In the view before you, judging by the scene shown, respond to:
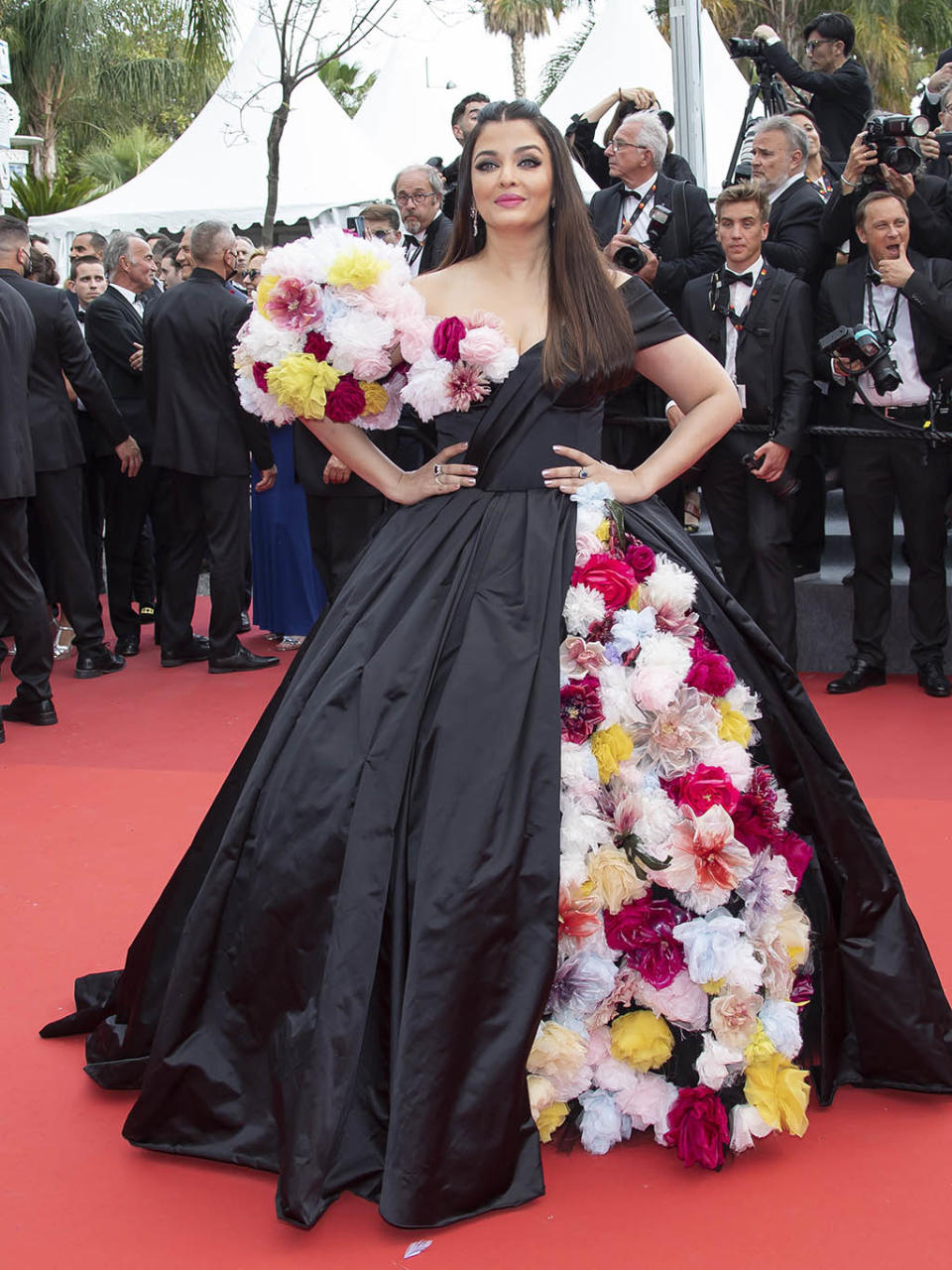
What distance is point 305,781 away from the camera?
101 inches

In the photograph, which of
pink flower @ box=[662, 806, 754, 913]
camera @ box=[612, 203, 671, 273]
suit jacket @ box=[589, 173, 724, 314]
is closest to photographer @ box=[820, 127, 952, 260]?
suit jacket @ box=[589, 173, 724, 314]

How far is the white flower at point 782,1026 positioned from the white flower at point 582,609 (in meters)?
0.81

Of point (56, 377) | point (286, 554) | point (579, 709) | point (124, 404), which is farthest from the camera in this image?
point (124, 404)

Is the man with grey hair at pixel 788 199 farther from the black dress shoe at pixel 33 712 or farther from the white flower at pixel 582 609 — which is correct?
the white flower at pixel 582 609

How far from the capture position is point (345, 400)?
297cm

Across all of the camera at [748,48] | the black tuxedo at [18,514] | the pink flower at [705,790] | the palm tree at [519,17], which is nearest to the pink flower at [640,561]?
the pink flower at [705,790]

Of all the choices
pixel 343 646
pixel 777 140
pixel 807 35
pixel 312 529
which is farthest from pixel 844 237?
pixel 343 646

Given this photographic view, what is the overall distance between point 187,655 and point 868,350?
3.68 m

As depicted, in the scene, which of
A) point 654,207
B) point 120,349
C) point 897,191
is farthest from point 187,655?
point 897,191

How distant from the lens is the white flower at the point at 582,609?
270 centimetres

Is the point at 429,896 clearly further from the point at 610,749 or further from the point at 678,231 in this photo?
the point at 678,231

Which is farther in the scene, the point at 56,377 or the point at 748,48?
the point at 748,48

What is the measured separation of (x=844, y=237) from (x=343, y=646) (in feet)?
13.9

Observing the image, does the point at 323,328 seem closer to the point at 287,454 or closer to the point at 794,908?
the point at 794,908
